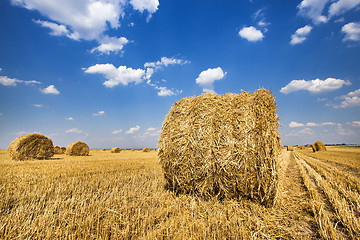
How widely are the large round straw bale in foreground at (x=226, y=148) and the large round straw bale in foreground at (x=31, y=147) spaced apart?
1295 centimetres

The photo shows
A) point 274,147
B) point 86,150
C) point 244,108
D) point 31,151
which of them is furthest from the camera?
point 86,150

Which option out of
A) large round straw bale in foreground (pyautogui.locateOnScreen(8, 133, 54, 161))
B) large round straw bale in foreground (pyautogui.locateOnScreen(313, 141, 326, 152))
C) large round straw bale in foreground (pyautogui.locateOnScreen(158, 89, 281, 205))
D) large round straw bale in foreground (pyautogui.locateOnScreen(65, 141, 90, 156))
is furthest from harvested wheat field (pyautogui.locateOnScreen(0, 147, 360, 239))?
large round straw bale in foreground (pyautogui.locateOnScreen(313, 141, 326, 152))

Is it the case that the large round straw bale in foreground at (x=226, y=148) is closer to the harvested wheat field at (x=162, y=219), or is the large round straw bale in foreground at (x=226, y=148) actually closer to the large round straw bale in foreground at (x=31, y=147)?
the harvested wheat field at (x=162, y=219)

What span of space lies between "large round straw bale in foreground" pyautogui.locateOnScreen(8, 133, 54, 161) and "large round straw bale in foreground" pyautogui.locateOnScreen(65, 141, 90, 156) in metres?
3.29

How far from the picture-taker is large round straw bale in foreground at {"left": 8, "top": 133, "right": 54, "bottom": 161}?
37.8ft

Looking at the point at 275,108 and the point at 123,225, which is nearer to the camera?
the point at 123,225

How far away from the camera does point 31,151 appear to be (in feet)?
39.9

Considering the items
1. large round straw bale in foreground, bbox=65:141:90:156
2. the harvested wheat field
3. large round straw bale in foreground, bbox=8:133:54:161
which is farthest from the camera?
large round straw bale in foreground, bbox=65:141:90:156

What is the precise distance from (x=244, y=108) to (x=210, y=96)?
93cm

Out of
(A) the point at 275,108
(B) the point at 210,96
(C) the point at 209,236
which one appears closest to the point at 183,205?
(C) the point at 209,236

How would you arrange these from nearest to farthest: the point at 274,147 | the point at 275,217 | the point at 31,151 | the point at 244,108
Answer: the point at 275,217 < the point at 274,147 < the point at 244,108 < the point at 31,151

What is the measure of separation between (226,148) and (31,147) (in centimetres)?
1482

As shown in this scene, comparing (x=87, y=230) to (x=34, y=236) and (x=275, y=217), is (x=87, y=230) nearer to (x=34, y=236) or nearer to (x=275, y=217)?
(x=34, y=236)

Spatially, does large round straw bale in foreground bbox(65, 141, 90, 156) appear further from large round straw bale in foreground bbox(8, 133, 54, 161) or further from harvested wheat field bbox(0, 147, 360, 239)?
harvested wheat field bbox(0, 147, 360, 239)
